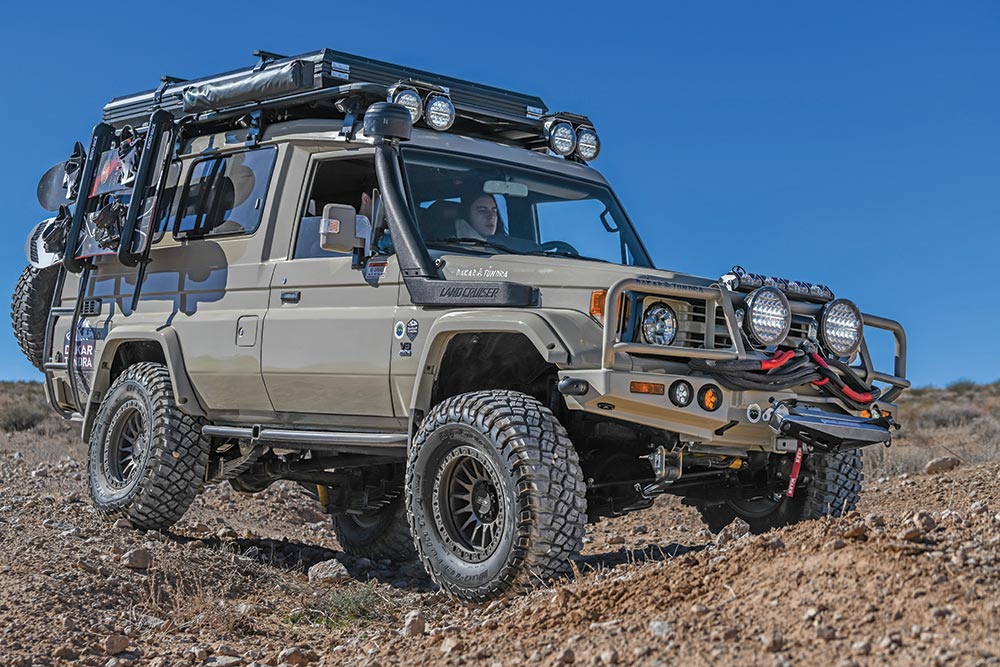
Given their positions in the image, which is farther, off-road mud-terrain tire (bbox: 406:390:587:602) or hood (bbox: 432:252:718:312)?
hood (bbox: 432:252:718:312)

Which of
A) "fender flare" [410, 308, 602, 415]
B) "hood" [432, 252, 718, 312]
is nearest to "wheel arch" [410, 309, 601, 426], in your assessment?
"fender flare" [410, 308, 602, 415]

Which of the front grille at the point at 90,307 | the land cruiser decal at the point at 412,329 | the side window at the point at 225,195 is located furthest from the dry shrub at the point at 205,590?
the front grille at the point at 90,307

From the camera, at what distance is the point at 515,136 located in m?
8.44

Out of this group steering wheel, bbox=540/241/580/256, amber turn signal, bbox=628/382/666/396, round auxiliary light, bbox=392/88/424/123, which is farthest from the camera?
steering wheel, bbox=540/241/580/256

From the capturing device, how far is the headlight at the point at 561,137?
26.9 feet

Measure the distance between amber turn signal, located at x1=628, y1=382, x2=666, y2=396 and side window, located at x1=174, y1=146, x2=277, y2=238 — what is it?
3078mm

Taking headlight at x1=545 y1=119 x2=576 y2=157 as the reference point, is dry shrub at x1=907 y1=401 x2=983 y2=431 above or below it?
below

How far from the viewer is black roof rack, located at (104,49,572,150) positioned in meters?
7.83

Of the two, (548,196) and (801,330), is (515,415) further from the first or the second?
(548,196)

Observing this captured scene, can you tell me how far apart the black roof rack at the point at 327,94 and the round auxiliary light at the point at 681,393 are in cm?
267

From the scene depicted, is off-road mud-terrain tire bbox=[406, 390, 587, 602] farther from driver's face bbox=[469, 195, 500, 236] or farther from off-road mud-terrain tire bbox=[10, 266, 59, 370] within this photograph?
off-road mud-terrain tire bbox=[10, 266, 59, 370]

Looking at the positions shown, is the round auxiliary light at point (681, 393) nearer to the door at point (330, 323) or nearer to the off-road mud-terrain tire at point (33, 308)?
the door at point (330, 323)

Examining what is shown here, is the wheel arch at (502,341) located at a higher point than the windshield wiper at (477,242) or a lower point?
lower

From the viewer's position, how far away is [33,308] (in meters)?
10.6
